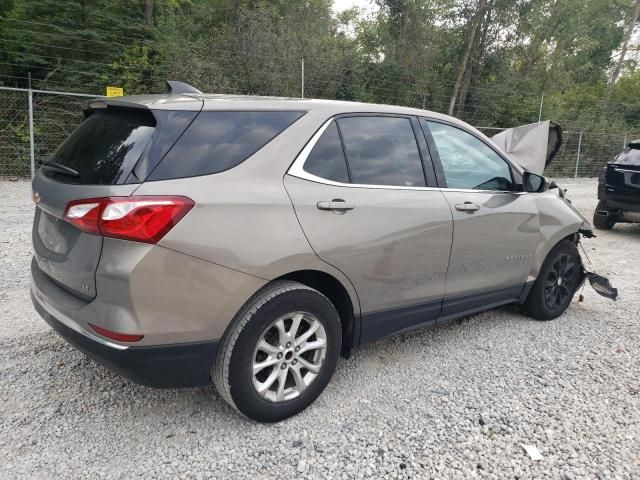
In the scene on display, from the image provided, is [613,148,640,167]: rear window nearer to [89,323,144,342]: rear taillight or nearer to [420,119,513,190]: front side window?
[420,119,513,190]: front side window

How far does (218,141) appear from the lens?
7.97 ft

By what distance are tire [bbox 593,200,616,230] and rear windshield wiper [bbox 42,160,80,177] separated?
8.85 meters

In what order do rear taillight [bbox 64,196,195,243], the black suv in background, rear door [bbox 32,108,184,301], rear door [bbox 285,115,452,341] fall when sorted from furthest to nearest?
the black suv in background
rear door [bbox 285,115,452,341]
rear door [bbox 32,108,184,301]
rear taillight [bbox 64,196,195,243]

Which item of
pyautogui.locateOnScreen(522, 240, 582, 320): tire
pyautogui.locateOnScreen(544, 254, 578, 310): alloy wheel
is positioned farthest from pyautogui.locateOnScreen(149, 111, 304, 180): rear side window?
pyautogui.locateOnScreen(544, 254, 578, 310): alloy wheel

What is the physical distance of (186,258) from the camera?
7.20ft

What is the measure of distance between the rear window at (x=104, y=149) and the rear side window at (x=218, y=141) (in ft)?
0.53

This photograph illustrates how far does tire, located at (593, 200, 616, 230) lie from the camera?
28.6 ft

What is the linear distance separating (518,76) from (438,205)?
1966cm

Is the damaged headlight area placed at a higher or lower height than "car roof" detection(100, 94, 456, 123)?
lower

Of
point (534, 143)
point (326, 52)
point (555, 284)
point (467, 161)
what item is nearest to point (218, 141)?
point (467, 161)

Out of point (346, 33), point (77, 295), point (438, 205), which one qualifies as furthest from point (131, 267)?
point (346, 33)

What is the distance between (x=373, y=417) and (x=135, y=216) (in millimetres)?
1680

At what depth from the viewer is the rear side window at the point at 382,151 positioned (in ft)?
9.59

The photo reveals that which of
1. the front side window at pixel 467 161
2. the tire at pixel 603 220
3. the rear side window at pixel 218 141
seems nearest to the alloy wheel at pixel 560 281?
the front side window at pixel 467 161
